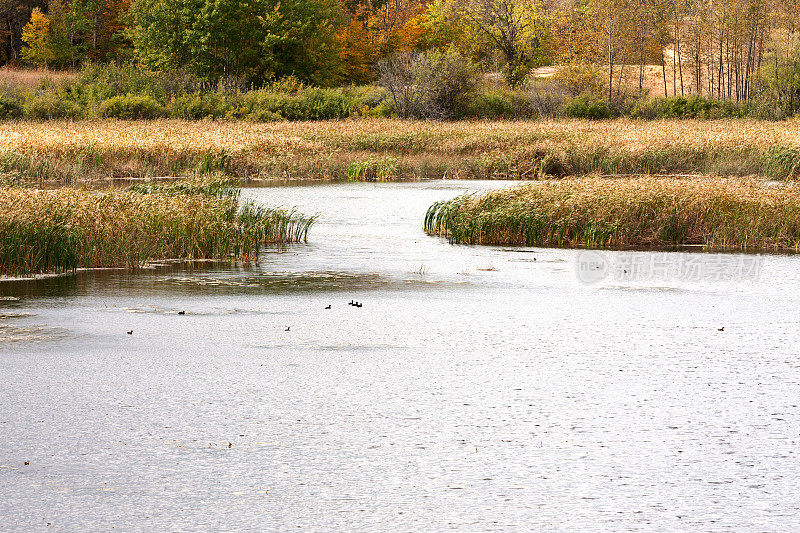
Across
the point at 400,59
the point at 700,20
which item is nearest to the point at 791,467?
the point at 400,59

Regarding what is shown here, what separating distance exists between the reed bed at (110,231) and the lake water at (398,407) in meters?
1.07

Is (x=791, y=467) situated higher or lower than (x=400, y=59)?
lower

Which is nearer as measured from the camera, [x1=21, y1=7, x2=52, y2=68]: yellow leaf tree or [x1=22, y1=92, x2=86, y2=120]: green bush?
[x1=22, y1=92, x2=86, y2=120]: green bush

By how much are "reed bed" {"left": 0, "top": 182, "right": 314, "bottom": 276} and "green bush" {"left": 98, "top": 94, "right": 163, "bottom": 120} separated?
31355 mm

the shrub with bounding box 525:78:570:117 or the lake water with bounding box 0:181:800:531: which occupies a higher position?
the shrub with bounding box 525:78:570:117

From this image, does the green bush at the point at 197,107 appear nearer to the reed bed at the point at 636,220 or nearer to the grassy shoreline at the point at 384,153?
the grassy shoreline at the point at 384,153

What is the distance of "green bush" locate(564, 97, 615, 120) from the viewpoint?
2159 inches

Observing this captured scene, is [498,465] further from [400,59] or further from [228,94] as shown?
[400,59]

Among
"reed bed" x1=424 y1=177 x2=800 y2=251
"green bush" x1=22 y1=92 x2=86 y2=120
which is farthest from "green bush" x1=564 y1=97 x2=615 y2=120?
"reed bed" x1=424 y1=177 x2=800 y2=251

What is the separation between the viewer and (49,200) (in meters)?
14.0

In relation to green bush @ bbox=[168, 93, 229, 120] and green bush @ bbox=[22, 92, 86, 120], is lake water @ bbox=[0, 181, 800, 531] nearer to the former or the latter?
green bush @ bbox=[22, 92, 86, 120]

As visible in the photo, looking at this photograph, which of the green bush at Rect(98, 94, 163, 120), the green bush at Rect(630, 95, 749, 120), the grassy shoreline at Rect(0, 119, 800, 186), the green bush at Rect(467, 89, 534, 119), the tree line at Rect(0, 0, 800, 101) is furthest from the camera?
the tree line at Rect(0, 0, 800, 101)

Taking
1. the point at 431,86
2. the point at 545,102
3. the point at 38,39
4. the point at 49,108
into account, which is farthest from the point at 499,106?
the point at 38,39

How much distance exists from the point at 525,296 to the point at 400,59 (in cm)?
4759
